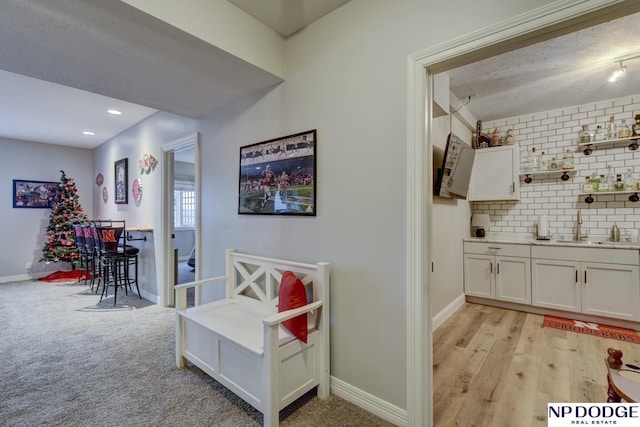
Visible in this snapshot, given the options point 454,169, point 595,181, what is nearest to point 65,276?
A: point 454,169

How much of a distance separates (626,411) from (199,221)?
3246 mm

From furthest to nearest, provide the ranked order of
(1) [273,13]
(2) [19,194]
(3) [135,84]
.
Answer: (2) [19,194]
(3) [135,84]
(1) [273,13]

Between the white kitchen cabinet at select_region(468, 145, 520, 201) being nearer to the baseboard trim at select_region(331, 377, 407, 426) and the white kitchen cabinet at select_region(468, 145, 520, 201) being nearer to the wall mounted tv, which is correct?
the wall mounted tv

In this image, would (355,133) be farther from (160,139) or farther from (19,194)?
(19,194)

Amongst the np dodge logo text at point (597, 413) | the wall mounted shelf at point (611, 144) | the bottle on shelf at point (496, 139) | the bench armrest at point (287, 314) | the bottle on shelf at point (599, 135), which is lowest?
the np dodge logo text at point (597, 413)

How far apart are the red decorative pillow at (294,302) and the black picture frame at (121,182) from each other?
13.1ft

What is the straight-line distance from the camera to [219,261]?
2.84 m

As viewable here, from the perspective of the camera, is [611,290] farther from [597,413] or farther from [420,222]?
[420,222]

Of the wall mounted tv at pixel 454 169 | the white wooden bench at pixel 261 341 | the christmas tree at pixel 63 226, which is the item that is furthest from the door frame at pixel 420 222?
the christmas tree at pixel 63 226

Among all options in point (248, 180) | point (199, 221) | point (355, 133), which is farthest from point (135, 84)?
point (355, 133)

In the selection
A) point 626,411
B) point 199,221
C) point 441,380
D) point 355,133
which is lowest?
point 441,380

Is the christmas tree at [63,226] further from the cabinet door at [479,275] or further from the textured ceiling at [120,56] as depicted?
the cabinet door at [479,275]

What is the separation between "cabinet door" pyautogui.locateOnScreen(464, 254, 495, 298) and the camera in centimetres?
355

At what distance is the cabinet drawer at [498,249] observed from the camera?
3.33 m
